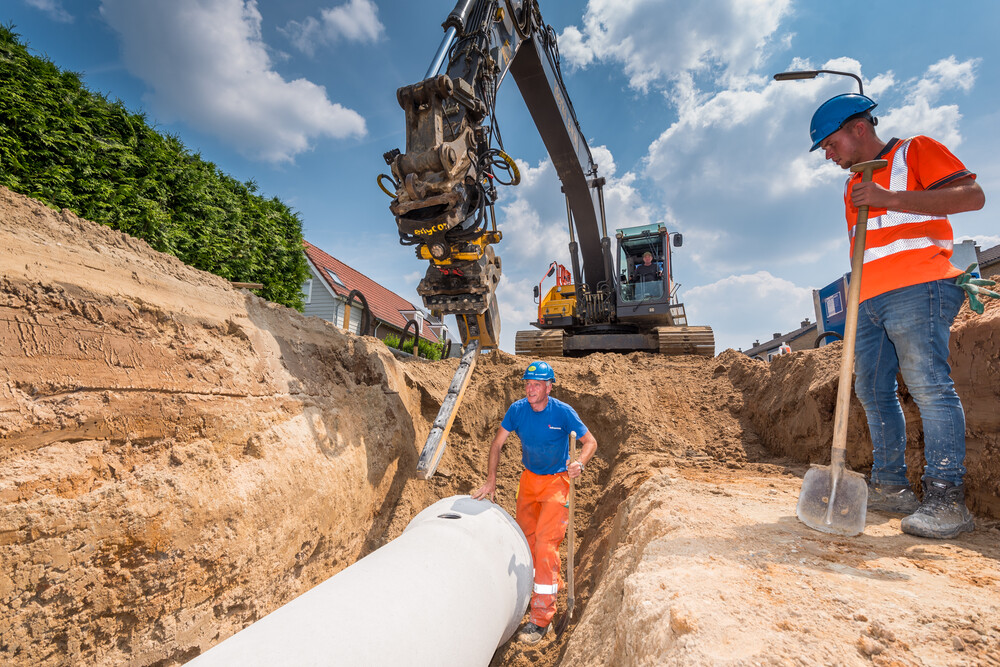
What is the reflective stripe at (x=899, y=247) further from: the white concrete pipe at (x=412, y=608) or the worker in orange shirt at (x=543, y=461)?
the white concrete pipe at (x=412, y=608)

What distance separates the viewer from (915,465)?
332 centimetres

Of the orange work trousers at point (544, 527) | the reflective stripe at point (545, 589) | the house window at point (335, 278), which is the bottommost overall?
the reflective stripe at point (545, 589)

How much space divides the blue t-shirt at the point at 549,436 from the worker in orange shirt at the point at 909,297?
218 centimetres

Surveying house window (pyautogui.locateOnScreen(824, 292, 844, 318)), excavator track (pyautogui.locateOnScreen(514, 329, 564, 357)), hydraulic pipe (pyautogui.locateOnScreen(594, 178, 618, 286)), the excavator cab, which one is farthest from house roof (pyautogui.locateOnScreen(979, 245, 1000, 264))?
excavator track (pyautogui.locateOnScreen(514, 329, 564, 357))

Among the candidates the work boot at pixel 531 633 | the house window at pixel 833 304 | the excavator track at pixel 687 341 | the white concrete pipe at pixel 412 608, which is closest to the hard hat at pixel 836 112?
the white concrete pipe at pixel 412 608

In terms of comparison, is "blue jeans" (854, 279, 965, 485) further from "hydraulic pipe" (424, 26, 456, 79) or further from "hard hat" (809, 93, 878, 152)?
"hydraulic pipe" (424, 26, 456, 79)

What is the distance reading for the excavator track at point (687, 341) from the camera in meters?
9.43

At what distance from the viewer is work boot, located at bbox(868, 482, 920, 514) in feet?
9.14

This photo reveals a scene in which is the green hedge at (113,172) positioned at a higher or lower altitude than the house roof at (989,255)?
lower

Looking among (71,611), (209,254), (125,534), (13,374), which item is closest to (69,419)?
(13,374)

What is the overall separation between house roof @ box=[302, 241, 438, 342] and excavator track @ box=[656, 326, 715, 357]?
8.89 m

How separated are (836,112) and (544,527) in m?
3.70

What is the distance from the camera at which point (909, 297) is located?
260cm

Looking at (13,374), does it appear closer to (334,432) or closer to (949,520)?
(334,432)
